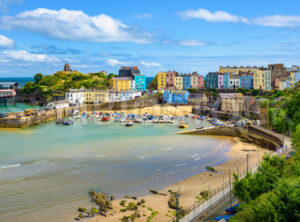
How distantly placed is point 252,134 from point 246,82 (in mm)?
33656

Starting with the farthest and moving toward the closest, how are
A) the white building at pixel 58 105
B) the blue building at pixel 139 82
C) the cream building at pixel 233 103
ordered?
the blue building at pixel 139 82 → the white building at pixel 58 105 → the cream building at pixel 233 103

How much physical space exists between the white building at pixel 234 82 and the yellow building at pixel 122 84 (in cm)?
2169

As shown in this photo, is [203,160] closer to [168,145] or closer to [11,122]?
[168,145]

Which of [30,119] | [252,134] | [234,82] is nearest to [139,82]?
[234,82]

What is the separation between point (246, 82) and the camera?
2391 inches

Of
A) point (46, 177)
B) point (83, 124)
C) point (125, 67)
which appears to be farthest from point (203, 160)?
point (125, 67)

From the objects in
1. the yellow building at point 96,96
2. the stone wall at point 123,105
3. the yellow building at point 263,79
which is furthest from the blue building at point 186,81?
the yellow building at point 96,96

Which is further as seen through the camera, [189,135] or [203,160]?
[189,135]

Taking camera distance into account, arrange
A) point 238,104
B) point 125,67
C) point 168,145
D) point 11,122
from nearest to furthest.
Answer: point 168,145 → point 11,122 → point 238,104 → point 125,67

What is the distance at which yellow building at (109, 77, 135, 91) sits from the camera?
6731cm

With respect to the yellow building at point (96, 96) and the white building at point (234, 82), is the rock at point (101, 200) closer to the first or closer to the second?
the yellow building at point (96, 96)

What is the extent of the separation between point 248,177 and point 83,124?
30631 mm

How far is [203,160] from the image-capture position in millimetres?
21344

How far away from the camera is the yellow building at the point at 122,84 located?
2650 inches
